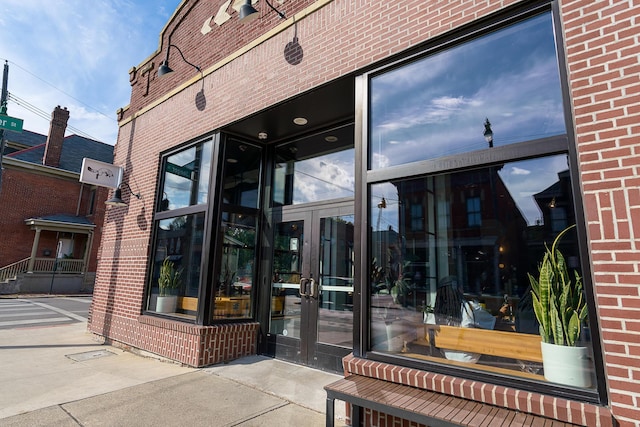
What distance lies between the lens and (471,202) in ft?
10.8

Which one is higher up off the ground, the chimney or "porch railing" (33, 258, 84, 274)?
the chimney

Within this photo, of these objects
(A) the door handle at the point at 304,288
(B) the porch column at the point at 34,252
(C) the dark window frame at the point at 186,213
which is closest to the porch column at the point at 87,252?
(B) the porch column at the point at 34,252

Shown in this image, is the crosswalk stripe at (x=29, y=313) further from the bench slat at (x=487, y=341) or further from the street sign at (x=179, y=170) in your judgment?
the bench slat at (x=487, y=341)

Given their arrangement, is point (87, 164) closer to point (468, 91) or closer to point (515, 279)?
point (468, 91)

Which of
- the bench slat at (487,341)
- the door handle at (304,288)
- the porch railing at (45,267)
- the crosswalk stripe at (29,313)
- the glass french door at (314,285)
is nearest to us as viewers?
the bench slat at (487,341)

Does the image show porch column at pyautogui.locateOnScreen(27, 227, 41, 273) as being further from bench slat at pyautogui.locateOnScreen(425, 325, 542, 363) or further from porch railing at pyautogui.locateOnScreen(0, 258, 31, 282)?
bench slat at pyautogui.locateOnScreen(425, 325, 542, 363)

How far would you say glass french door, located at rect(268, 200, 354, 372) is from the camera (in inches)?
189

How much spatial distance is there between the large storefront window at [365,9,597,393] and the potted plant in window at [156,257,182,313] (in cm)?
396

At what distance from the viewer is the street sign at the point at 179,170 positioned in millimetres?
6293

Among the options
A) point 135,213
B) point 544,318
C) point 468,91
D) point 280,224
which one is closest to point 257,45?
point 280,224

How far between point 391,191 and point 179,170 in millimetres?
4408

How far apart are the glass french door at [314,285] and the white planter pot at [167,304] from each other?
67.9 inches

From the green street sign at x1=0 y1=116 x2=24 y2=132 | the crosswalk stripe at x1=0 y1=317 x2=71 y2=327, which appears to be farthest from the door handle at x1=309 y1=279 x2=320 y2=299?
the green street sign at x1=0 y1=116 x2=24 y2=132

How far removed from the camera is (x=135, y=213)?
22.7 ft
